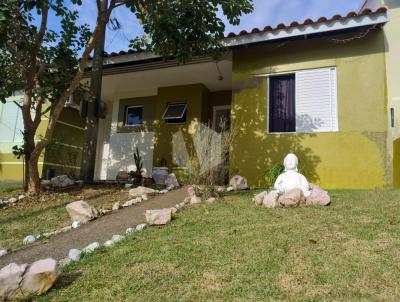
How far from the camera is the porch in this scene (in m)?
11.9

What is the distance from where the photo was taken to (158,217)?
18.9ft

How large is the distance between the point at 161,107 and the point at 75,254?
9.11 m

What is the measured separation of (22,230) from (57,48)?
5.53 m

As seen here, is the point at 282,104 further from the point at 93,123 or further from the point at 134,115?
the point at 134,115

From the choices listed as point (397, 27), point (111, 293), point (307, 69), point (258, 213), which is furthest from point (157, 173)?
point (111, 293)

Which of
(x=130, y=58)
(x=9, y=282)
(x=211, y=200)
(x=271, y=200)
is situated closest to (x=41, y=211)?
(x=211, y=200)

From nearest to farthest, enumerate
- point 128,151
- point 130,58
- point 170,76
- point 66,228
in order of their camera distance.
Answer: point 66,228
point 130,58
point 170,76
point 128,151

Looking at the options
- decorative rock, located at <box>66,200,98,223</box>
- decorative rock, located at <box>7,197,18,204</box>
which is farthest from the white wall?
decorative rock, located at <box>66,200,98,223</box>

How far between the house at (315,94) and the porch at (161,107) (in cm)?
14

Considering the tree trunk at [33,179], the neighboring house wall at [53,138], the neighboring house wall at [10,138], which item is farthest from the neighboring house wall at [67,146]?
the tree trunk at [33,179]

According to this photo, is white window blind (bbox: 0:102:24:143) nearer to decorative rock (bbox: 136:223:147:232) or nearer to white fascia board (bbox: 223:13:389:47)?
white fascia board (bbox: 223:13:389:47)

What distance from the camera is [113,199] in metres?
7.91

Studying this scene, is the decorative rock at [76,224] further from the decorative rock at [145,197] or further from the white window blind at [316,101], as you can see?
the white window blind at [316,101]

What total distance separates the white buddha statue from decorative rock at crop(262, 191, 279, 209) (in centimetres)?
24
